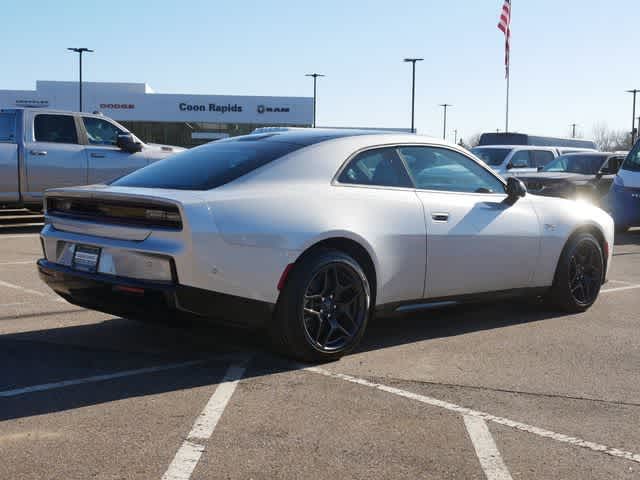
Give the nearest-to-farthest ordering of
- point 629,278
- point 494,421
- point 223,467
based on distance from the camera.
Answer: point 223,467, point 494,421, point 629,278

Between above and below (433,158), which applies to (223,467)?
below

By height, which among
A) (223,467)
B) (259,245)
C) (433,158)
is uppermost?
(433,158)

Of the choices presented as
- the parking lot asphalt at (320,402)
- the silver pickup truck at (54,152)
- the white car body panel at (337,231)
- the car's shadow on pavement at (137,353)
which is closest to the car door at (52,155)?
the silver pickup truck at (54,152)

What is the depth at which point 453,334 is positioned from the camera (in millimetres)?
6203

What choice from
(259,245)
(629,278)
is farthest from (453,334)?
(629,278)

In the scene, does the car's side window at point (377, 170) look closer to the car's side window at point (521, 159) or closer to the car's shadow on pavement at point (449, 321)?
the car's shadow on pavement at point (449, 321)

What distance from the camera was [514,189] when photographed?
646cm

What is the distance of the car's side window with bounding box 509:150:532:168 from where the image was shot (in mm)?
20125

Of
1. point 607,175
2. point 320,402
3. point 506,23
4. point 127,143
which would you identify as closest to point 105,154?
point 127,143

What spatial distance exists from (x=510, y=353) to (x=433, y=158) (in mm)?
1500

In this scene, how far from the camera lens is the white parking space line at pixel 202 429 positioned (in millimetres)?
3426

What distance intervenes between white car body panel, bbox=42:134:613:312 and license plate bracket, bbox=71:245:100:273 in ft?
0.17

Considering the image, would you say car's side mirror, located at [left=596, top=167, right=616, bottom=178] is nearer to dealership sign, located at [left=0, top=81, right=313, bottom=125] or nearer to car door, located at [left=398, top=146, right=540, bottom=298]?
car door, located at [left=398, top=146, right=540, bottom=298]

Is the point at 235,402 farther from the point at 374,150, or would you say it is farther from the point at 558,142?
the point at 558,142
